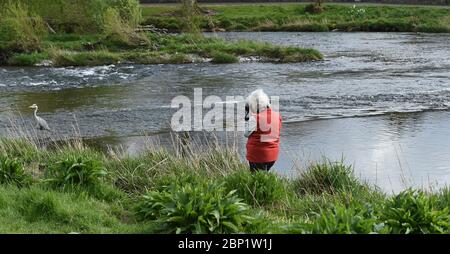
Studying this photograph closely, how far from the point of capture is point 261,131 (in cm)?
1004

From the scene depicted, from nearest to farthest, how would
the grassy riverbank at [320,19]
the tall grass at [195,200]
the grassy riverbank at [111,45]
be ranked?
1. the tall grass at [195,200]
2. the grassy riverbank at [111,45]
3. the grassy riverbank at [320,19]

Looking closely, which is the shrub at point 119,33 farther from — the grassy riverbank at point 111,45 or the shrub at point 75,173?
the shrub at point 75,173

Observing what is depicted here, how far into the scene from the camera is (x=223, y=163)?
37.7 ft

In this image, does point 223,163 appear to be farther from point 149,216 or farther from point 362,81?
point 362,81

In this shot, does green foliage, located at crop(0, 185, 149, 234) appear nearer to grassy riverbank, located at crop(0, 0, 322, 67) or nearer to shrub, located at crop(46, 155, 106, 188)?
shrub, located at crop(46, 155, 106, 188)

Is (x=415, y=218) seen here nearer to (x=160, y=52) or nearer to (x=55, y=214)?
(x=55, y=214)

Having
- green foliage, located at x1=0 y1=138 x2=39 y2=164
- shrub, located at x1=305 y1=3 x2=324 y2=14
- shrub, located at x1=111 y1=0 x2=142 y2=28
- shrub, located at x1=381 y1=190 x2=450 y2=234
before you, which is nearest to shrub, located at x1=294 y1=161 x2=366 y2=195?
shrub, located at x1=381 y1=190 x2=450 y2=234

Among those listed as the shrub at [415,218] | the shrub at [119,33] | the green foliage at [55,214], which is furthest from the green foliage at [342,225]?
the shrub at [119,33]

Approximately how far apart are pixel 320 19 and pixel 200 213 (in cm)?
4991

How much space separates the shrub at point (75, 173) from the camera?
9367 millimetres

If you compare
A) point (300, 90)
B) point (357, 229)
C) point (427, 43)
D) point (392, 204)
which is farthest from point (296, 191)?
point (427, 43)

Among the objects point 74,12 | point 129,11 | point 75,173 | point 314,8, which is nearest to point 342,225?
point 75,173

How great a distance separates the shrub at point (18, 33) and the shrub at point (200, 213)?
101 ft

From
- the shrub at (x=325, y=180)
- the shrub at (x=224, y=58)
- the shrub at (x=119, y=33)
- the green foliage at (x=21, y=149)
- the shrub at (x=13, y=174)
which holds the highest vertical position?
the shrub at (x=13, y=174)
